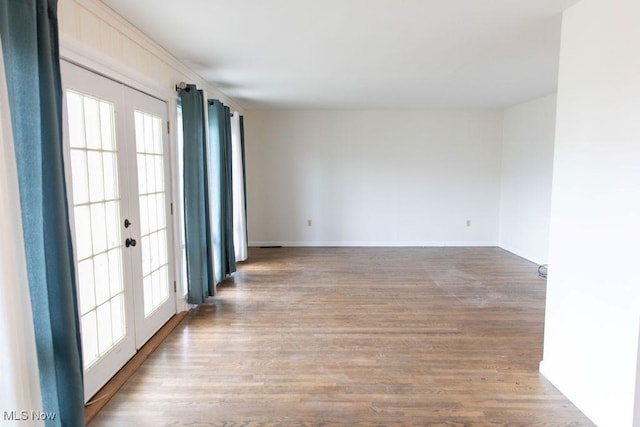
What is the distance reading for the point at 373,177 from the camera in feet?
21.8

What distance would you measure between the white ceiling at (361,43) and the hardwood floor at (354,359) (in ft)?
7.97

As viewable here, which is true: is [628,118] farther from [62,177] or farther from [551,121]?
[551,121]

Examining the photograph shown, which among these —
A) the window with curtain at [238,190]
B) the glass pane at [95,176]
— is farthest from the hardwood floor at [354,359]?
the glass pane at [95,176]

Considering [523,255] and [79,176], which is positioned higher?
[79,176]

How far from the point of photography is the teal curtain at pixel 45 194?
145 centimetres

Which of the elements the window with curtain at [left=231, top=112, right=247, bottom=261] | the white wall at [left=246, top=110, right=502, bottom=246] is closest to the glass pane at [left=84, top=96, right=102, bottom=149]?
the window with curtain at [left=231, top=112, right=247, bottom=261]

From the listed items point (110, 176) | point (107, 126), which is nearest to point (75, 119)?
point (107, 126)

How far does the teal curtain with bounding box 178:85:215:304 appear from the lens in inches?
139

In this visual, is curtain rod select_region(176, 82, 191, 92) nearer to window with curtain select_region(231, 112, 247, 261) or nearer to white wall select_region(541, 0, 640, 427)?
window with curtain select_region(231, 112, 247, 261)

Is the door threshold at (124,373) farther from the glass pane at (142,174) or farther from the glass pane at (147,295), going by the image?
the glass pane at (142,174)

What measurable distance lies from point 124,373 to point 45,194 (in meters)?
1.52

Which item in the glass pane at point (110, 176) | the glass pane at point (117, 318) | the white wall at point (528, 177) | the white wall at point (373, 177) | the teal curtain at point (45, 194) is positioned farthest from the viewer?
the white wall at point (373, 177)

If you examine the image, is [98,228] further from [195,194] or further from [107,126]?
[195,194]

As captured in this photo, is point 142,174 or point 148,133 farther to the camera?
point 148,133
